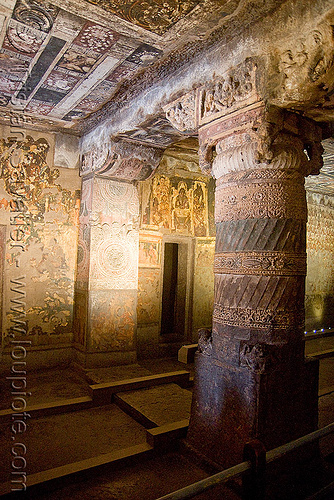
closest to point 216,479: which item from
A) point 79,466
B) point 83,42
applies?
point 79,466

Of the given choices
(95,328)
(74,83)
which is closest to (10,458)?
(95,328)

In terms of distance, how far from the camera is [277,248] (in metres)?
3.05

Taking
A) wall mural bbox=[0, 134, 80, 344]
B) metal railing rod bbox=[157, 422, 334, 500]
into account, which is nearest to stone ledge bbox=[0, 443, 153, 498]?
metal railing rod bbox=[157, 422, 334, 500]

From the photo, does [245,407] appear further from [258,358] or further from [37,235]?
[37,235]

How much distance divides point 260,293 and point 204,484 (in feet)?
→ 5.53

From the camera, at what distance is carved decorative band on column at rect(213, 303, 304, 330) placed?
3020 mm

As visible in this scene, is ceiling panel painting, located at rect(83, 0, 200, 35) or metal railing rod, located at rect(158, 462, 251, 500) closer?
metal railing rod, located at rect(158, 462, 251, 500)

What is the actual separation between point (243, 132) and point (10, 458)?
12.2 feet

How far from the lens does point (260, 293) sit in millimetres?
3041

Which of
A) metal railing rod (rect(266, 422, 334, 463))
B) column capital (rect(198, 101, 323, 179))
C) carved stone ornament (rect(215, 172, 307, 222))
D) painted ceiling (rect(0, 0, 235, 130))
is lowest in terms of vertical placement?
metal railing rod (rect(266, 422, 334, 463))

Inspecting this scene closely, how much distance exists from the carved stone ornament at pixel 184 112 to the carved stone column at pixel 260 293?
45cm

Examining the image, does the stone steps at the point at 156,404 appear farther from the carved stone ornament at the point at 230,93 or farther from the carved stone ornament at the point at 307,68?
the carved stone ornament at the point at 307,68

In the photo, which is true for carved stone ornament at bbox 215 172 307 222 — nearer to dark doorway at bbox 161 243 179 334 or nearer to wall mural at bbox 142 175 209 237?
wall mural at bbox 142 175 209 237

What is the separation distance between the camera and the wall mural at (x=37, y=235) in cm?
571
